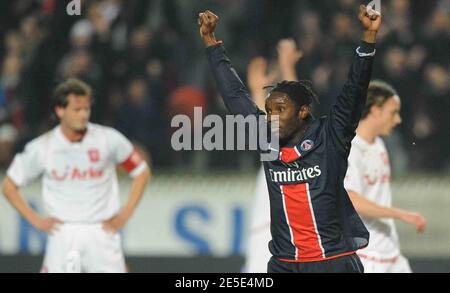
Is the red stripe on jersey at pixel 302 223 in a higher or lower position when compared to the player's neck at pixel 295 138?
lower

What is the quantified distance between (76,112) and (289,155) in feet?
9.48

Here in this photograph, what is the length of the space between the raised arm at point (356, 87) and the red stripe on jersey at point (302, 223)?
36cm

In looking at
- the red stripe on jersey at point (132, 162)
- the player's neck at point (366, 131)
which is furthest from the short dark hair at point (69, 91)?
the player's neck at point (366, 131)

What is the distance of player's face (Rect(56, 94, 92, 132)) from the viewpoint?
348 inches

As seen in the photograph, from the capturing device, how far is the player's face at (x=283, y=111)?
20.6 feet

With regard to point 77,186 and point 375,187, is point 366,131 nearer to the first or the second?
point 375,187

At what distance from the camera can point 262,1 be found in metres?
12.5

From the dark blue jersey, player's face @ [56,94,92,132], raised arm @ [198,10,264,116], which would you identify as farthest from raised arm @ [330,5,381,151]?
player's face @ [56,94,92,132]

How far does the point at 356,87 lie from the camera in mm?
6098

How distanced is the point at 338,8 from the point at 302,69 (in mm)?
1026

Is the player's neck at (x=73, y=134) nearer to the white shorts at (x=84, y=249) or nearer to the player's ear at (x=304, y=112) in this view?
the white shorts at (x=84, y=249)

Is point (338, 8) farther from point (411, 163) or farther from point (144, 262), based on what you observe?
point (144, 262)

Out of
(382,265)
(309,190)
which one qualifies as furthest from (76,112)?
(309,190)
